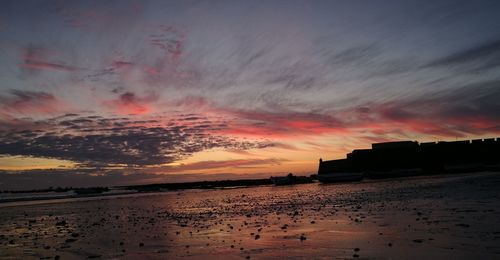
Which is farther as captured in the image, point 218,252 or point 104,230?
point 104,230

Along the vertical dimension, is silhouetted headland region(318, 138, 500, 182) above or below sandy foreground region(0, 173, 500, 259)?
above

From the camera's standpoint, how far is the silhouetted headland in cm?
11150

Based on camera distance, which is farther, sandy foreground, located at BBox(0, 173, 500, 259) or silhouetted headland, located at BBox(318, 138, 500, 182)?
silhouetted headland, located at BBox(318, 138, 500, 182)

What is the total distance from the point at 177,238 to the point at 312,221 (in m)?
7.21

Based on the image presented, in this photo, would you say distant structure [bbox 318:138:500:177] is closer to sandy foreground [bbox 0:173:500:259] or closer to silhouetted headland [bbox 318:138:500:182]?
silhouetted headland [bbox 318:138:500:182]

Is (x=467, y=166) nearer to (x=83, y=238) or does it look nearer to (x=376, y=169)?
(x=376, y=169)

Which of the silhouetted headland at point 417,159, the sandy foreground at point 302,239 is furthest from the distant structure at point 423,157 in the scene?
the sandy foreground at point 302,239

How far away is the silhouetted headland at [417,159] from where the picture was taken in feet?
366

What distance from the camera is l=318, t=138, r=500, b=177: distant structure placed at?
4414 inches

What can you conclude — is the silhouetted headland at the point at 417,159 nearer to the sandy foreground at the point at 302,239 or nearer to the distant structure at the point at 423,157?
the distant structure at the point at 423,157

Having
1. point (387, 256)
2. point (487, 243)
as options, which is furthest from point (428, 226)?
point (387, 256)

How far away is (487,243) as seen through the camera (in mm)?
11578

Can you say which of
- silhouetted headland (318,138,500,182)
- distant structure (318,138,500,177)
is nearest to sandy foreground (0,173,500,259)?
silhouetted headland (318,138,500,182)

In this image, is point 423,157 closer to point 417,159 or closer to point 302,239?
point 417,159
